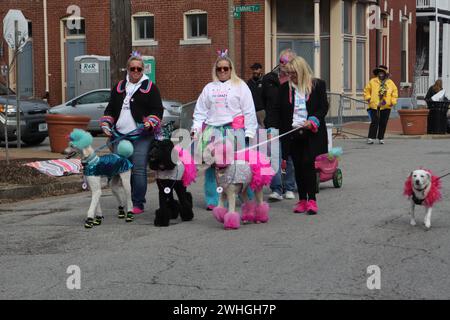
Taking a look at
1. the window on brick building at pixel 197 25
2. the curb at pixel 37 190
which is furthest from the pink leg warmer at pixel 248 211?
the window on brick building at pixel 197 25

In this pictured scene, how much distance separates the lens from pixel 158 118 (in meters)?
9.82

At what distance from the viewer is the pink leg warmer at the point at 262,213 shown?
373 inches

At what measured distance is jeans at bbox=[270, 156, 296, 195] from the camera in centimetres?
1127

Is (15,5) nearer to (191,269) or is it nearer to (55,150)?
(55,150)

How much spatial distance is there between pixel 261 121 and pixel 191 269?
5139mm

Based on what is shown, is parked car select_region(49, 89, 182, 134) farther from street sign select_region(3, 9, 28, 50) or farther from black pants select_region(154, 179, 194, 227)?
black pants select_region(154, 179, 194, 227)

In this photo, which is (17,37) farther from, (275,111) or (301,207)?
(301,207)

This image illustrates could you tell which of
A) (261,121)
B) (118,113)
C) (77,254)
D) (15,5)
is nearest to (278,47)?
(15,5)

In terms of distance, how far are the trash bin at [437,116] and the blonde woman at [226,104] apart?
15508 millimetres

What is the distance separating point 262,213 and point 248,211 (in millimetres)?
160

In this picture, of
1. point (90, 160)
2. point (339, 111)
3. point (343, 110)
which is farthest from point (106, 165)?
point (343, 110)

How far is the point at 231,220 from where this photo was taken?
29.7 ft

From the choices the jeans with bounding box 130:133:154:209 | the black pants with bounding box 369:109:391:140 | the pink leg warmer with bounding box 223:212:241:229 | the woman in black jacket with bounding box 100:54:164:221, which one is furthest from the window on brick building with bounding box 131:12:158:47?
the pink leg warmer with bounding box 223:212:241:229

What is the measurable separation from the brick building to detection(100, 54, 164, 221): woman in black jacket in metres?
17.6
